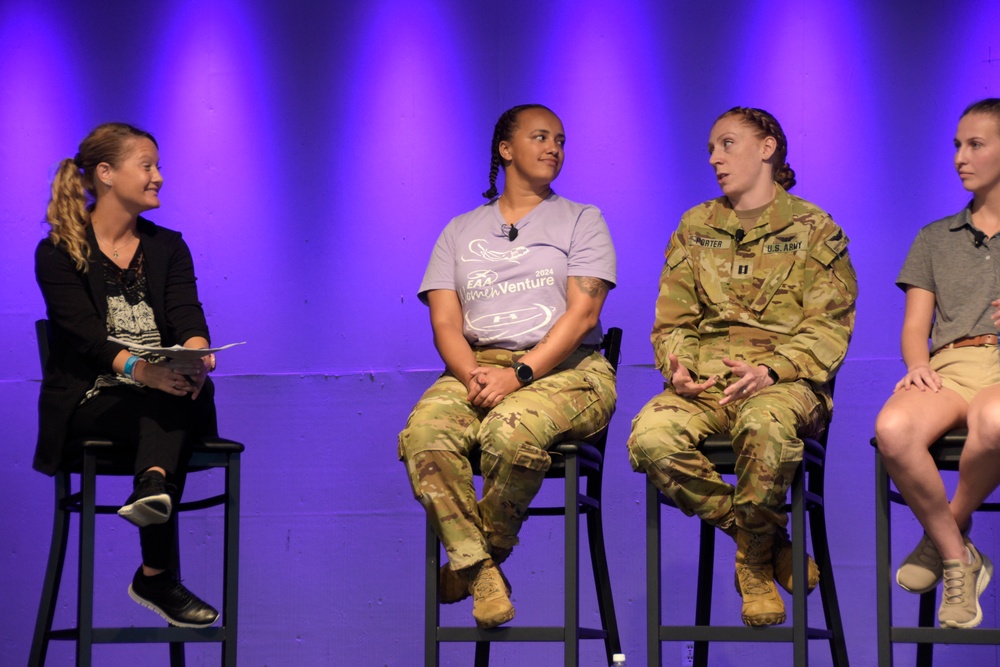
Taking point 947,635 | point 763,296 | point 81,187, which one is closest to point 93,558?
point 81,187

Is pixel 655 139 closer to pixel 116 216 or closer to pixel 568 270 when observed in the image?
pixel 568 270

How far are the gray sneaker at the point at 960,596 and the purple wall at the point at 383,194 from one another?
1.07 m

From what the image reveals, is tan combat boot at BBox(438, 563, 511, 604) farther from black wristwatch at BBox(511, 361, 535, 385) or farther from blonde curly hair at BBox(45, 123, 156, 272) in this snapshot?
blonde curly hair at BBox(45, 123, 156, 272)

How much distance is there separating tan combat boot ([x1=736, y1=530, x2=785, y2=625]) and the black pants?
1.36 meters

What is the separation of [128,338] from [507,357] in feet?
3.23

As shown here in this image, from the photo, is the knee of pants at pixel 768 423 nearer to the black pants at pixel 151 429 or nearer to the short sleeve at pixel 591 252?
the short sleeve at pixel 591 252

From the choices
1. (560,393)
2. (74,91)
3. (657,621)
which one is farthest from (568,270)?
(74,91)

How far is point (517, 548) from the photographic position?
414 centimetres

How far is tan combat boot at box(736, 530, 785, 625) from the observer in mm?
2939

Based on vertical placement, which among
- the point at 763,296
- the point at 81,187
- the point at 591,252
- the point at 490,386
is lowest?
the point at 490,386

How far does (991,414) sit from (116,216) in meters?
2.25

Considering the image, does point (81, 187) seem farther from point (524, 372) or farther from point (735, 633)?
point (735, 633)

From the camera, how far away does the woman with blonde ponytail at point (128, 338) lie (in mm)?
3145

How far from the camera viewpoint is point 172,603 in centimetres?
315
